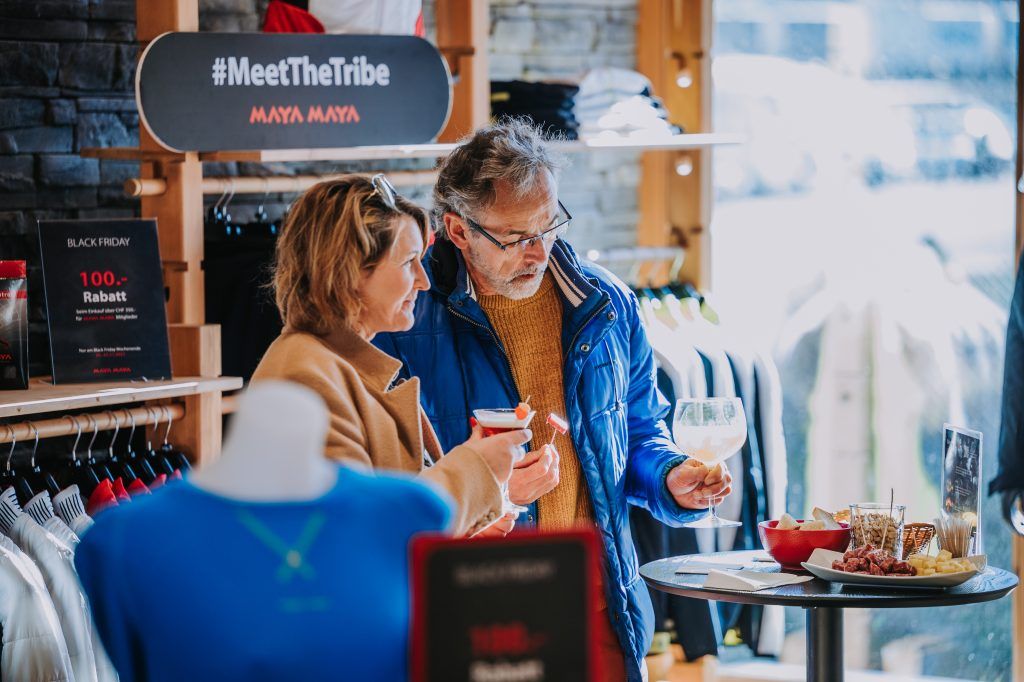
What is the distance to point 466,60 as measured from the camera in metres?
4.01

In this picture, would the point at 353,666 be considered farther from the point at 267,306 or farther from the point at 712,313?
the point at 712,313

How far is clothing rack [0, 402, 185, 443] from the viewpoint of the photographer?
3.01 m

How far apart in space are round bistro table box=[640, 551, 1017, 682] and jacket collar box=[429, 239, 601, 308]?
1.97 feet

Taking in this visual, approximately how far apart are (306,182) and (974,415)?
8.51 feet

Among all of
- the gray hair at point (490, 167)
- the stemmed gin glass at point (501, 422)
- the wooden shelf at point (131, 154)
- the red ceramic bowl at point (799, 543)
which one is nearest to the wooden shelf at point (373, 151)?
the wooden shelf at point (131, 154)

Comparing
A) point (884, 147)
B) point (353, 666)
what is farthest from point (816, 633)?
point (884, 147)

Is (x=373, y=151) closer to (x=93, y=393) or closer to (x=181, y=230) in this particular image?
(x=181, y=230)

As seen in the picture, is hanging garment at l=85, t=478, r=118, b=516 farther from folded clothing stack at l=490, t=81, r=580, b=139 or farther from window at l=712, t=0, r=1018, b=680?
window at l=712, t=0, r=1018, b=680

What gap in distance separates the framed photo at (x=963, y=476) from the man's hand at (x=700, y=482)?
0.50 m

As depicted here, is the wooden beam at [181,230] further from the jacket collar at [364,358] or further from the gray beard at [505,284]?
the jacket collar at [364,358]

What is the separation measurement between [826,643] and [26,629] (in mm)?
1614

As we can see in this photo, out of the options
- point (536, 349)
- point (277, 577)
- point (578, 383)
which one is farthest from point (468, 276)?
point (277, 577)

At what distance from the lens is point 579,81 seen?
4312mm

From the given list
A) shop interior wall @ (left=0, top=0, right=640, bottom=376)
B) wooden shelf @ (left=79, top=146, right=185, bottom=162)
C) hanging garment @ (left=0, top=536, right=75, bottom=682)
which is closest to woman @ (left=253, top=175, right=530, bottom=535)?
hanging garment @ (left=0, top=536, right=75, bottom=682)
